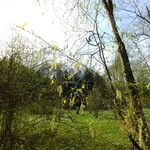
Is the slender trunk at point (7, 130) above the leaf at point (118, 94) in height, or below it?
below

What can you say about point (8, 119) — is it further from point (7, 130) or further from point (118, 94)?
point (118, 94)

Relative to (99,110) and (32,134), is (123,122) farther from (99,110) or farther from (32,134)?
(32,134)

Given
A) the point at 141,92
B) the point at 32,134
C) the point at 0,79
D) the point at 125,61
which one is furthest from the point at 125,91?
the point at 125,61

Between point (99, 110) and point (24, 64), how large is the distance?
2233 millimetres

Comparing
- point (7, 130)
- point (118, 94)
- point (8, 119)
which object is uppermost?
point (118, 94)

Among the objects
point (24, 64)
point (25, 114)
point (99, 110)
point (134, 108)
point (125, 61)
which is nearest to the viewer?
point (134, 108)

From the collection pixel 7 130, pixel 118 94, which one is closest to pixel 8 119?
pixel 7 130

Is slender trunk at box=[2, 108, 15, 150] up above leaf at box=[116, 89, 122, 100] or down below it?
below

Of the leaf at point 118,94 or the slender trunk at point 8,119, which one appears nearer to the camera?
the leaf at point 118,94

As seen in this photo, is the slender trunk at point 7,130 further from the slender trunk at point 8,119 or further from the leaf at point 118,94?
the leaf at point 118,94

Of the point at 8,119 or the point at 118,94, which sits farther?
the point at 8,119

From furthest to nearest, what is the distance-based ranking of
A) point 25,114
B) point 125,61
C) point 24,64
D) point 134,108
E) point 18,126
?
point 125,61, point 24,64, point 25,114, point 18,126, point 134,108

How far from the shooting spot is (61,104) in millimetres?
4699

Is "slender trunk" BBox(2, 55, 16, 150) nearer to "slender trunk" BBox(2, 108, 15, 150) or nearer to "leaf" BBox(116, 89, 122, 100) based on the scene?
"slender trunk" BBox(2, 108, 15, 150)
